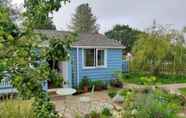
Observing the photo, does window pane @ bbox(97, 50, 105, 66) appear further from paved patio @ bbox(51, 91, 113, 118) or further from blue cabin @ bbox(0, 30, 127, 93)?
paved patio @ bbox(51, 91, 113, 118)

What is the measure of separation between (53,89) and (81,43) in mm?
3270

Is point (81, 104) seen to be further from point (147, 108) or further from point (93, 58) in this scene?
point (93, 58)

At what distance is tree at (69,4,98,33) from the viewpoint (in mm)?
56406

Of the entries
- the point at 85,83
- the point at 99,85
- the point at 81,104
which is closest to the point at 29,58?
the point at 81,104

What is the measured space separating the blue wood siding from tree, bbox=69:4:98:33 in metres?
37.6

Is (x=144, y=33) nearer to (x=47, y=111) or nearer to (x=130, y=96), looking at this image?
(x=130, y=96)

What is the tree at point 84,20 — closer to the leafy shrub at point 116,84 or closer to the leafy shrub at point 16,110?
the leafy shrub at point 116,84

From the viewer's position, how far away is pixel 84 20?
56.8 metres

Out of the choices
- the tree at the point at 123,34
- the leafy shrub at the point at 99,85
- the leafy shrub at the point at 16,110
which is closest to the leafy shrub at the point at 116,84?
the leafy shrub at the point at 99,85

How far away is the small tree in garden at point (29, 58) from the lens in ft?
12.6

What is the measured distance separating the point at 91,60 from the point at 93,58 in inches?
6.5

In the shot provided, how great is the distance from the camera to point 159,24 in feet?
73.7

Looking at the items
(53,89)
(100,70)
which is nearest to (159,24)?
(100,70)

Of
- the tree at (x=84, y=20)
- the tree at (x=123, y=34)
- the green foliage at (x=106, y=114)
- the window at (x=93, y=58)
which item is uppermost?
the tree at (x=84, y=20)
